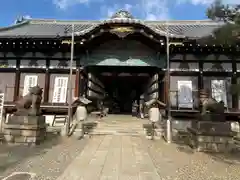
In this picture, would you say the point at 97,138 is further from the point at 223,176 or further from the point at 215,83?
the point at 215,83

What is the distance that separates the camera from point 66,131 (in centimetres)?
896

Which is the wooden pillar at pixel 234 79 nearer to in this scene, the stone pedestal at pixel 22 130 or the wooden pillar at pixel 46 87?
the stone pedestal at pixel 22 130

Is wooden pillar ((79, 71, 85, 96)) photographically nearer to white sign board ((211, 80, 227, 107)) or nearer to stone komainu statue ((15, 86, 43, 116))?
stone komainu statue ((15, 86, 43, 116))

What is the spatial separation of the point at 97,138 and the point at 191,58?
8.33 m

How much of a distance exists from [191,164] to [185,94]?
7.56 metres

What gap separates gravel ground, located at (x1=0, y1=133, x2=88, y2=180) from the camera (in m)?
4.68

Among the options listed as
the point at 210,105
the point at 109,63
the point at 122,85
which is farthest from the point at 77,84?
the point at 122,85

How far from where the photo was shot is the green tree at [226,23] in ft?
18.4

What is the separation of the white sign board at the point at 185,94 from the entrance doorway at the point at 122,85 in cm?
275

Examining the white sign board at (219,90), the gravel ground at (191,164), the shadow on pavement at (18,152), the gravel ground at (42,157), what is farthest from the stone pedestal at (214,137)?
the white sign board at (219,90)

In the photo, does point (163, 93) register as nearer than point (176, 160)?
No

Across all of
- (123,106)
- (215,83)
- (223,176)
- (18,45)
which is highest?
(18,45)

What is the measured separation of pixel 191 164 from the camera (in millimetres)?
5480

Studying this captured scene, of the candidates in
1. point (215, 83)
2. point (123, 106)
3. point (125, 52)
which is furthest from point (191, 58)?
point (123, 106)
